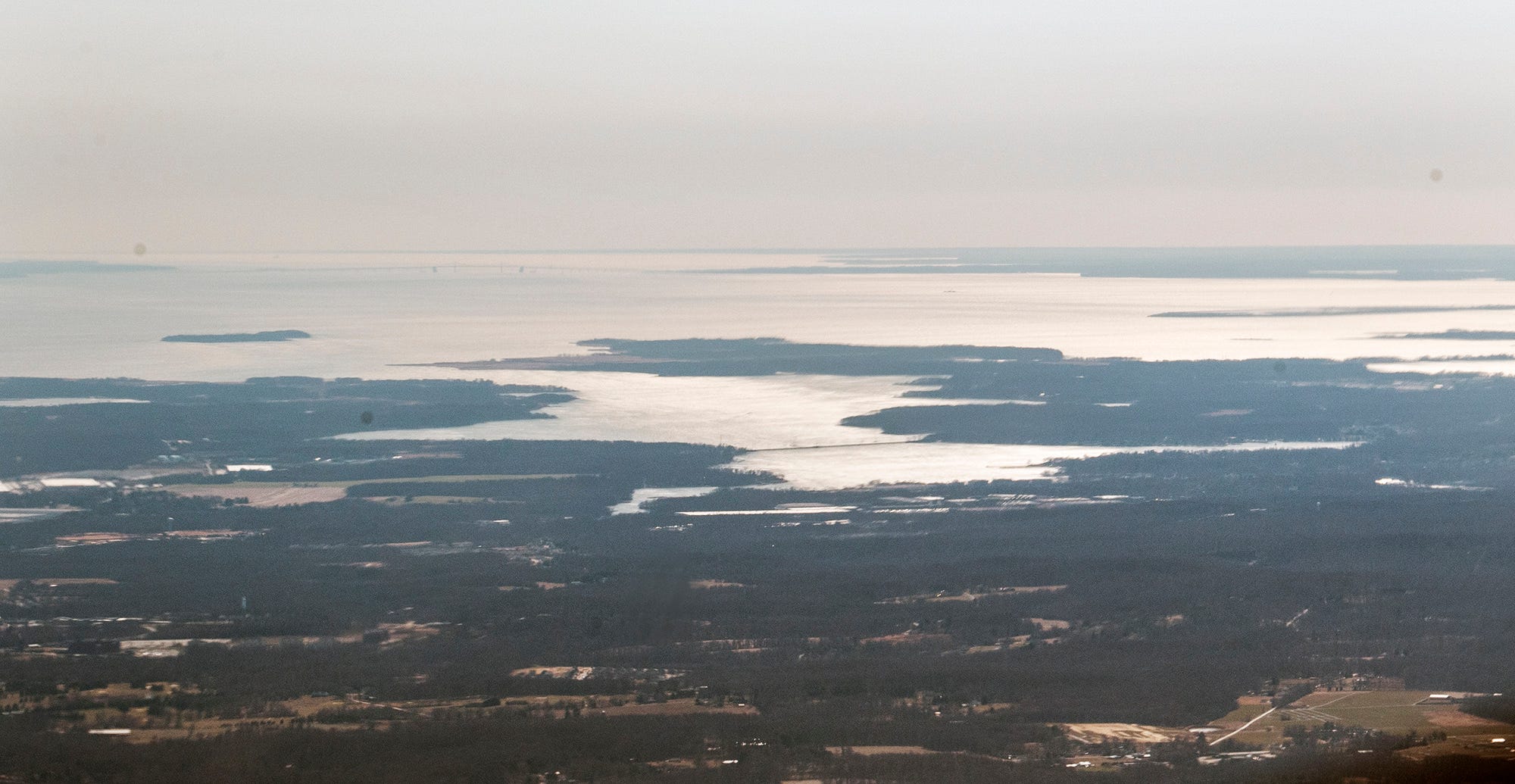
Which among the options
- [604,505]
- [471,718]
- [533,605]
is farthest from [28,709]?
[604,505]

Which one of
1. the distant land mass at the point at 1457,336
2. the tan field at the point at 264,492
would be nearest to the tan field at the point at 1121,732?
the tan field at the point at 264,492

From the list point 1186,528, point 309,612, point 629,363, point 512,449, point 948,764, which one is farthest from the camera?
point 629,363

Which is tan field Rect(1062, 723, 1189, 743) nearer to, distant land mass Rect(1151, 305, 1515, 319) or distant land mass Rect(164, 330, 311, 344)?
distant land mass Rect(164, 330, 311, 344)

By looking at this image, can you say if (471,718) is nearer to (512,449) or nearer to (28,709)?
(28,709)

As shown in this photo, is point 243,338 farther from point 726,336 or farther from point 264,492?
point 264,492

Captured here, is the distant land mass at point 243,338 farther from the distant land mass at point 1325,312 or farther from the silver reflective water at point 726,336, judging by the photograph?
the distant land mass at point 1325,312

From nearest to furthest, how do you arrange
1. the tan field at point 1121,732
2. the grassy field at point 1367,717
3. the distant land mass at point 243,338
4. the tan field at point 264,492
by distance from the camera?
the tan field at point 1121,732, the grassy field at point 1367,717, the tan field at point 264,492, the distant land mass at point 243,338

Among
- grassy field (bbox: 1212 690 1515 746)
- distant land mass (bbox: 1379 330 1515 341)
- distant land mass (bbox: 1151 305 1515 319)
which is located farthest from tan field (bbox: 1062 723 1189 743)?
distant land mass (bbox: 1151 305 1515 319)

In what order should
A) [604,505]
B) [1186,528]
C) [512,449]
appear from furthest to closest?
[512,449]
[604,505]
[1186,528]
